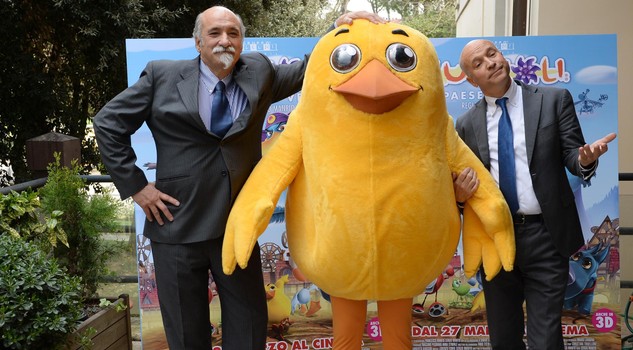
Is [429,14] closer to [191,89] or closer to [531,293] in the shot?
[531,293]

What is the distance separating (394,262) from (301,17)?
11272 millimetres

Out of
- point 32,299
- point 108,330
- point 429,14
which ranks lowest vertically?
point 108,330

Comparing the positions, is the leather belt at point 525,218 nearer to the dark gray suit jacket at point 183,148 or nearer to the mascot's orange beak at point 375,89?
the mascot's orange beak at point 375,89

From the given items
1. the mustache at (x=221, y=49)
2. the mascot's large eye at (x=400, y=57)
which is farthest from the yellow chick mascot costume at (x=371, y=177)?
the mustache at (x=221, y=49)

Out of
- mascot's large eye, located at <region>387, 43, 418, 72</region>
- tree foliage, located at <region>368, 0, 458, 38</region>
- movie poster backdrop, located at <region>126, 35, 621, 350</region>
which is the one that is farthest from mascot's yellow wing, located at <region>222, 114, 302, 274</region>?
tree foliage, located at <region>368, 0, 458, 38</region>

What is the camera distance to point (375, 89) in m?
2.14

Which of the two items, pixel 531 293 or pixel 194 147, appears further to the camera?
pixel 531 293

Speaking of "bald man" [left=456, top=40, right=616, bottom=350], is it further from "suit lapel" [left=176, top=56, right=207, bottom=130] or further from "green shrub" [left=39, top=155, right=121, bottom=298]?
"green shrub" [left=39, top=155, right=121, bottom=298]

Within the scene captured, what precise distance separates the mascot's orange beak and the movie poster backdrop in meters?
1.63

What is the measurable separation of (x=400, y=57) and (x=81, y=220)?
6.66 feet

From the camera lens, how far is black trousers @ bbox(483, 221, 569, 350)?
2.70 meters

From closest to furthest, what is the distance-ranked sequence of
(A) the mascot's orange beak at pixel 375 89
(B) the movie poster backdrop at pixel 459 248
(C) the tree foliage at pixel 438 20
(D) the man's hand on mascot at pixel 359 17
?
(A) the mascot's orange beak at pixel 375 89
(D) the man's hand on mascot at pixel 359 17
(B) the movie poster backdrop at pixel 459 248
(C) the tree foliage at pixel 438 20

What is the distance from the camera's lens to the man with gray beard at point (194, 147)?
254 cm

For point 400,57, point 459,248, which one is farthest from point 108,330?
point 400,57
